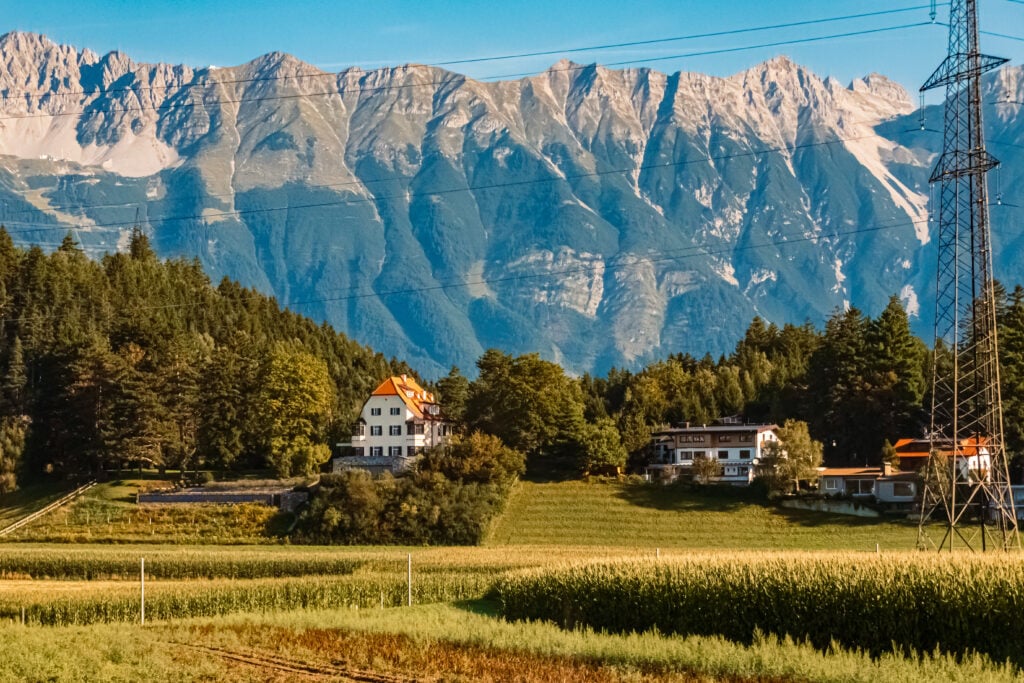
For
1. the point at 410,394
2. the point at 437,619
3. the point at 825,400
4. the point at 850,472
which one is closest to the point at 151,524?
the point at 410,394

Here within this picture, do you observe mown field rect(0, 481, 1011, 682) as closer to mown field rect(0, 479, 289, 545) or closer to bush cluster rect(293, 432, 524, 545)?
bush cluster rect(293, 432, 524, 545)

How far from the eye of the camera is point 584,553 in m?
71.1

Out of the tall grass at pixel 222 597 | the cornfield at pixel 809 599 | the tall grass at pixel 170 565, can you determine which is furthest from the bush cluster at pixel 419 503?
the cornfield at pixel 809 599

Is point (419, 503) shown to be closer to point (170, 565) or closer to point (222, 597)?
point (170, 565)

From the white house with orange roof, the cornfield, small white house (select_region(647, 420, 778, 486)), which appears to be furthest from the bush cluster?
the cornfield

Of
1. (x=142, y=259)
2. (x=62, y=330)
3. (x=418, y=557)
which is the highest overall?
(x=142, y=259)

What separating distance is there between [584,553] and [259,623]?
2945cm

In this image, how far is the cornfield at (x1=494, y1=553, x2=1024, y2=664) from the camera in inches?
1455

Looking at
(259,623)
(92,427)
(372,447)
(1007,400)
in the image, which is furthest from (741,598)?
(92,427)

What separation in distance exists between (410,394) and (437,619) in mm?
71314

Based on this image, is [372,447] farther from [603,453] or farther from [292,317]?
[292,317]

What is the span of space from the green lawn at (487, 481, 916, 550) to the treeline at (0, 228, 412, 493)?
2300 centimetres

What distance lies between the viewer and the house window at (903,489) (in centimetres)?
9056

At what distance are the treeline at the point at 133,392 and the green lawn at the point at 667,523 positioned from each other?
2300 cm
